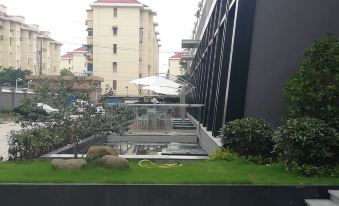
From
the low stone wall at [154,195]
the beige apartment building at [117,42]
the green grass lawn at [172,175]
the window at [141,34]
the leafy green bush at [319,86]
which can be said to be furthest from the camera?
the window at [141,34]

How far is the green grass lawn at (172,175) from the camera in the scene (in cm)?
619

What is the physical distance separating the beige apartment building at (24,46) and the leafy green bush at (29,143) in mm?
57348

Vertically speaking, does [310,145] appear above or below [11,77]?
above

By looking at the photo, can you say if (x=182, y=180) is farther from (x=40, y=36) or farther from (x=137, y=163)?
(x=40, y=36)

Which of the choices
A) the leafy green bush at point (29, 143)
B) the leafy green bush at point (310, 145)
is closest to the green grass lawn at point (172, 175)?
the leafy green bush at point (310, 145)

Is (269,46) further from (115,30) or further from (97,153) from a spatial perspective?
(115,30)

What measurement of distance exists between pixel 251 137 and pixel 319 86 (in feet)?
4.71

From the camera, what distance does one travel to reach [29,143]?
8.93 metres

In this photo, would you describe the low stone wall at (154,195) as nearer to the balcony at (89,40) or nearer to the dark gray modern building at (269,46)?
the dark gray modern building at (269,46)

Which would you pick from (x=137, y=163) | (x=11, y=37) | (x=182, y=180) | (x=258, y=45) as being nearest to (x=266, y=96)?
(x=258, y=45)

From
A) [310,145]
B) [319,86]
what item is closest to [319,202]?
[310,145]

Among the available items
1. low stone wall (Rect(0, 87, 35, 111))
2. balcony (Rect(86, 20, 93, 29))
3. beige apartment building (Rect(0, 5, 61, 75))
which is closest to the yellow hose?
low stone wall (Rect(0, 87, 35, 111))

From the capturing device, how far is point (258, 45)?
959 centimetres

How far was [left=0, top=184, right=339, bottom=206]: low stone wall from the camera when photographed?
19.5 ft
